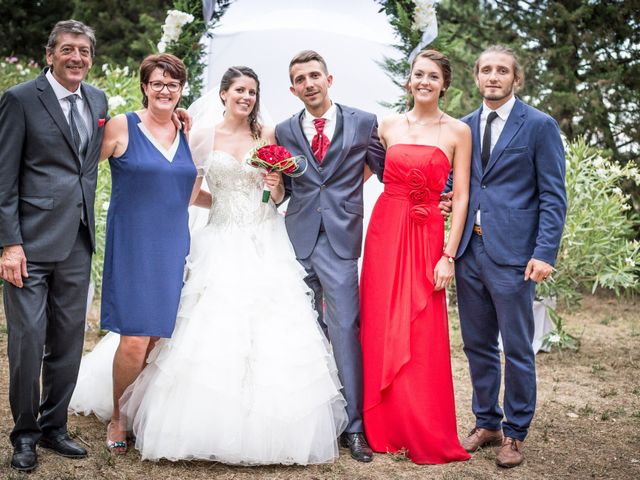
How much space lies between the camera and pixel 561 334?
6863 mm

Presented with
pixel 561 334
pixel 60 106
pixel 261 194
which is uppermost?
pixel 60 106

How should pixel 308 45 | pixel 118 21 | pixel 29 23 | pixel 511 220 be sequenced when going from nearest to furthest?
pixel 511 220
pixel 308 45
pixel 118 21
pixel 29 23

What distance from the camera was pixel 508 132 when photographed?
3.80 metres

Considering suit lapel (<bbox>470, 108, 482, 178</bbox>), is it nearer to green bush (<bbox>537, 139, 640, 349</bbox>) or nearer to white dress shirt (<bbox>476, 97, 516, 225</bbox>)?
white dress shirt (<bbox>476, 97, 516, 225</bbox>)

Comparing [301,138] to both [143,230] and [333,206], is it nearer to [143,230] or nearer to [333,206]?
[333,206]

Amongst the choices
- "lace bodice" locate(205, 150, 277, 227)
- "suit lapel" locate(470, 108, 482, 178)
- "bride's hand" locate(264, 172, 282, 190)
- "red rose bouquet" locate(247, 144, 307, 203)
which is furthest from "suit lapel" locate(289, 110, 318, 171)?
"suit lapel" locate(470, 108, 482, 178)

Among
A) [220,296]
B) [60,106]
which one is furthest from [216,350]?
[60,106]

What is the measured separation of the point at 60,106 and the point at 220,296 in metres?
1.35

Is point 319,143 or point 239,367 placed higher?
point 319,143

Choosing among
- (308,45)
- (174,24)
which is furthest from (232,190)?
(308,45)

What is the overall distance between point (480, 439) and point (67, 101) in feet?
10.2

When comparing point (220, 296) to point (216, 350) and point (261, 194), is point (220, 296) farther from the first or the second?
point (261, 194)

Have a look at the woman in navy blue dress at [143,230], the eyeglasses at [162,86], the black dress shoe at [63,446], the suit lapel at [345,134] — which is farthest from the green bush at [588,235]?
the black dress shoe at [63,446]

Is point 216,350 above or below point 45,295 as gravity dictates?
below
